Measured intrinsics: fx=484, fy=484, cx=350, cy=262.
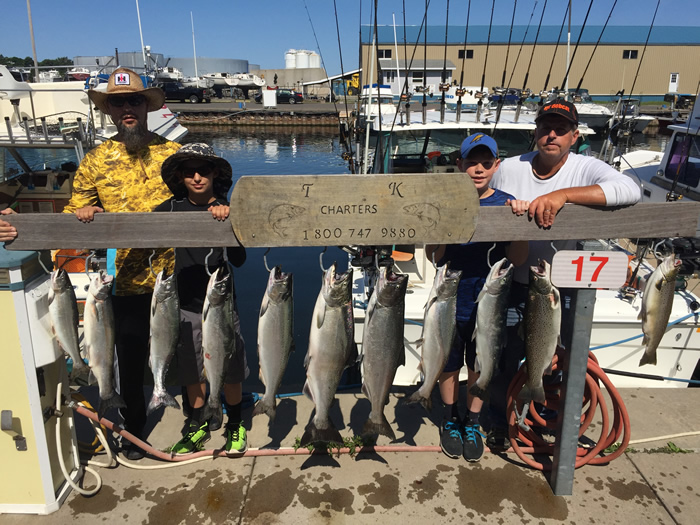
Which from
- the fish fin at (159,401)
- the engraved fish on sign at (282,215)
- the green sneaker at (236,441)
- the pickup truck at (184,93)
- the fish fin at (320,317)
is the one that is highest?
the pickup truck at (184,93)

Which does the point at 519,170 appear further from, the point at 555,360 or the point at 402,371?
the point at 402,371

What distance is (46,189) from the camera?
26.9ft

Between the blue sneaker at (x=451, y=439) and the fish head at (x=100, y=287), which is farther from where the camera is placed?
the blue sneaker at (x=451, y=439)

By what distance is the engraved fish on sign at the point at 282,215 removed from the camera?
98.5 inches

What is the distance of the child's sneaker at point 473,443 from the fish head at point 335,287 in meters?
1.57

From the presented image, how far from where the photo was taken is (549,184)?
3.03 meters

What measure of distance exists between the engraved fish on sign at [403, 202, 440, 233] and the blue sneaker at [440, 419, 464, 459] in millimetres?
1632

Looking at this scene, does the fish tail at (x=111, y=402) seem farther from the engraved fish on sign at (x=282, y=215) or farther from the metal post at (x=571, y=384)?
the metal post at (x=571, y=384)

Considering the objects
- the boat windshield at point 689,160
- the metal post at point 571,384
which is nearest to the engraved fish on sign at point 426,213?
the metal post at point 571,384

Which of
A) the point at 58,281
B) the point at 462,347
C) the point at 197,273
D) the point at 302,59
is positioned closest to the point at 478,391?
the point at 462,347

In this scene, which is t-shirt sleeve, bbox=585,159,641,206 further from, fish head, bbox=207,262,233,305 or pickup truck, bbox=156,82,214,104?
pickup truck, bbox=156,82,214,104

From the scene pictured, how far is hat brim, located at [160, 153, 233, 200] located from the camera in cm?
278

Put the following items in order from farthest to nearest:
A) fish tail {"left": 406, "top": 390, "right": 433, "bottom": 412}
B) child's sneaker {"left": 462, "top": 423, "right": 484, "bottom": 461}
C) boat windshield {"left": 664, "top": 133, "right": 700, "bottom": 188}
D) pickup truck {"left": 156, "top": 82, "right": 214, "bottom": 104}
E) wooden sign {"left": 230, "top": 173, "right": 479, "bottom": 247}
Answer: pickup truck {"left": 156, "top": 82, "right": 214, "bottom": 104} < boat windshield {"left": 664, "top": 133, "right": 700, "bottom": 188} < child's sneaker {"left": 462, "top": 423, "right": 484, "bottom": 461} < fish tail {"left": 406, "top": 390, "right": 433, "bottom": 412} < wooden sign {"left": 230, "top": 173, "right": 479, "bottom": 247}

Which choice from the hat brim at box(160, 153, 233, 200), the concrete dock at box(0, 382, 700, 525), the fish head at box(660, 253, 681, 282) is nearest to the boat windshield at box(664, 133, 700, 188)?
the fish head at box(660, 253, 681, 282)
